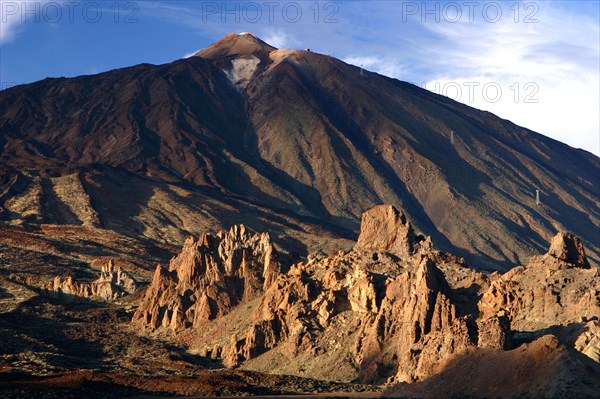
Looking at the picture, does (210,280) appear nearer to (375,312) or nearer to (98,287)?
(98,287)

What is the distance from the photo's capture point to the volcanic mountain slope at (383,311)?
6103cm

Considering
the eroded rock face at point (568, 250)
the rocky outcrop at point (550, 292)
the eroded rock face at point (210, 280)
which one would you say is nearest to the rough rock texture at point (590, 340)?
the rocky outcrop at point (550, 292)

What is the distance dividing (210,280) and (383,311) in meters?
29.0

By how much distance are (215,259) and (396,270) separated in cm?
2275

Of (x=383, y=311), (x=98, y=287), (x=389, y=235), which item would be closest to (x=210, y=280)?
(x=389, y=235)

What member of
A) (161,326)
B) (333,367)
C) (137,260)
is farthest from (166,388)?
(137,260)

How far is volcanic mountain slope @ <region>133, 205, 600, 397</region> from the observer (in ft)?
200

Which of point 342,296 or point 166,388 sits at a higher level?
point 342,296

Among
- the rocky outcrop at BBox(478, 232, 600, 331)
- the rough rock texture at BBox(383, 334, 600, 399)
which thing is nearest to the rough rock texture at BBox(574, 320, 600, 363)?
the rough rock texture at BBox(383, 334, 600, 399)

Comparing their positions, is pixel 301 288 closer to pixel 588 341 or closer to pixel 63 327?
→ pixel 63 327

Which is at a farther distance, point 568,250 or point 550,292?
point 568,250

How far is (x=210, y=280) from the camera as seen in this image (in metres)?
101

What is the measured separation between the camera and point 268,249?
102 m

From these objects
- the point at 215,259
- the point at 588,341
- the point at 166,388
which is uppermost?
the point at 215,259
